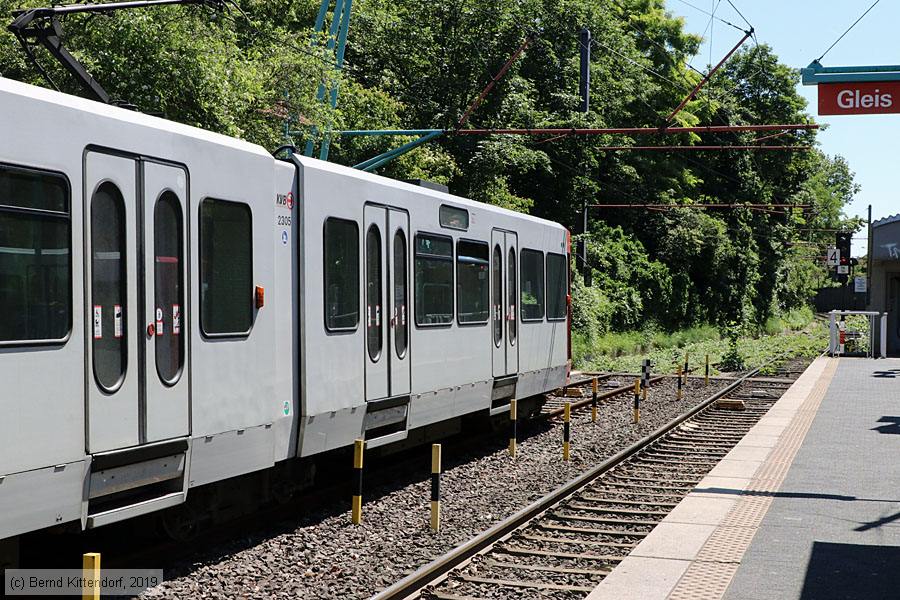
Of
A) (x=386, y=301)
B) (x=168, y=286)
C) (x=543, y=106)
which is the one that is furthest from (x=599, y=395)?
(x=168, y=286)

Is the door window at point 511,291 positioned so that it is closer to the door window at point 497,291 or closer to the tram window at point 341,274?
the door window at point 497,291

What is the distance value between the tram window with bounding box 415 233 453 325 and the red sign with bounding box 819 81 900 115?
18.6 ft

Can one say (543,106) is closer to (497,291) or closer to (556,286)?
(556,286)

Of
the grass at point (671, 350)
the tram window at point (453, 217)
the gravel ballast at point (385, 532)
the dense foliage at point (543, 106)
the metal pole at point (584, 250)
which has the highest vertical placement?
the dense foliage at point (543, 106)

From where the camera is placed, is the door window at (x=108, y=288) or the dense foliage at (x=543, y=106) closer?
the door window at (x=108, y=288)

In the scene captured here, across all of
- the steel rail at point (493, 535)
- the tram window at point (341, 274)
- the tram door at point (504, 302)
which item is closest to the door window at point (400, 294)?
the tram window at point (341, 274)

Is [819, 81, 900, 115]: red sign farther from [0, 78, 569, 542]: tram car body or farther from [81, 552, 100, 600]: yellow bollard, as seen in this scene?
[81, 552, 100, 600]: yellow bollard

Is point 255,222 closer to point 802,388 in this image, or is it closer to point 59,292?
point 59,292

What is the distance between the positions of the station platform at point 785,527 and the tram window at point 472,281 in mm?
3646

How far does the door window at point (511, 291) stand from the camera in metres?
16.6

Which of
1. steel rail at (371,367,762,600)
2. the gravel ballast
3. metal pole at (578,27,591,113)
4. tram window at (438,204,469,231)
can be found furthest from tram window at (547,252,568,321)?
metal pole at (578,27,591,113)

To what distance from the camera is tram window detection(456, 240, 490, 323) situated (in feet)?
47.6

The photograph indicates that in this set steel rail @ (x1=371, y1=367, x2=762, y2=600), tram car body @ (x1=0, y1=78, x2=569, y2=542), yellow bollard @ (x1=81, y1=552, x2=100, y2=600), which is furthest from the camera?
steel rail @ (x1=371, y1=367, x2=762, y2=600)

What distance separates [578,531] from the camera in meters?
10.9
